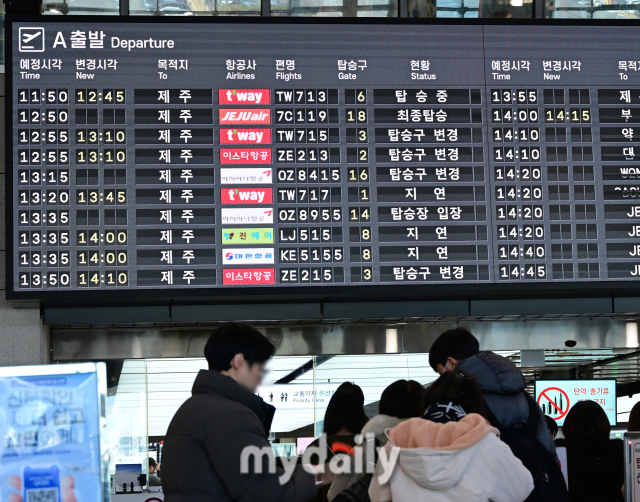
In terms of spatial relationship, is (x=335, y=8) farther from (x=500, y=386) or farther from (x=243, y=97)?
(x=500, y=386)

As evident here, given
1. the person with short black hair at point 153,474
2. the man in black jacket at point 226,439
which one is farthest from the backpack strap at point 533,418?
the person with short black hair at point 153,474

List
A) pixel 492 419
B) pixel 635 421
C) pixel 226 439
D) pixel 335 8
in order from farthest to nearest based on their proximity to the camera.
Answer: pixel 335 8 → pixel 635 421 → pixel 492 419 → pixel 226 439

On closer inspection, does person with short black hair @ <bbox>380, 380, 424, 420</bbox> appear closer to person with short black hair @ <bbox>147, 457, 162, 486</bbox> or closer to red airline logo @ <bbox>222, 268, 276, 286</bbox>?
red airline logo @ <bbox>222, 268, 276, 286</bbox>

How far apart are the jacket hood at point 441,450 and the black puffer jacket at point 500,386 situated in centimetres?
45

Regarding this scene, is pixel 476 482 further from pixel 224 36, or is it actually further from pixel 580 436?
pixel 224 36

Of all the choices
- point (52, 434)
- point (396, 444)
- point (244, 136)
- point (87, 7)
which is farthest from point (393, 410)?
point (87, 7)

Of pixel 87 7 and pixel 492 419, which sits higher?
pixel 87 7

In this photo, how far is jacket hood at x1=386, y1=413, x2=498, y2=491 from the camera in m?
2.98

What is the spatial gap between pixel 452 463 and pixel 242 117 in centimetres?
420

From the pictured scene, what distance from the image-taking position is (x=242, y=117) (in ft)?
21.9

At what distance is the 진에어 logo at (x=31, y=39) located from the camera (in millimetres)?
6660

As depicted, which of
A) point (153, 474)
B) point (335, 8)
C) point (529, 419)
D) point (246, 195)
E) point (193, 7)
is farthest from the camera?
point (153, 474)

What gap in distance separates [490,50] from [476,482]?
15.4 ft

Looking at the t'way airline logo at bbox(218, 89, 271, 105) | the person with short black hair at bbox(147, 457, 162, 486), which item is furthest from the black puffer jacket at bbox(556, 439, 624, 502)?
the person with short black hair at bbox(147, 457, 162, 486)
